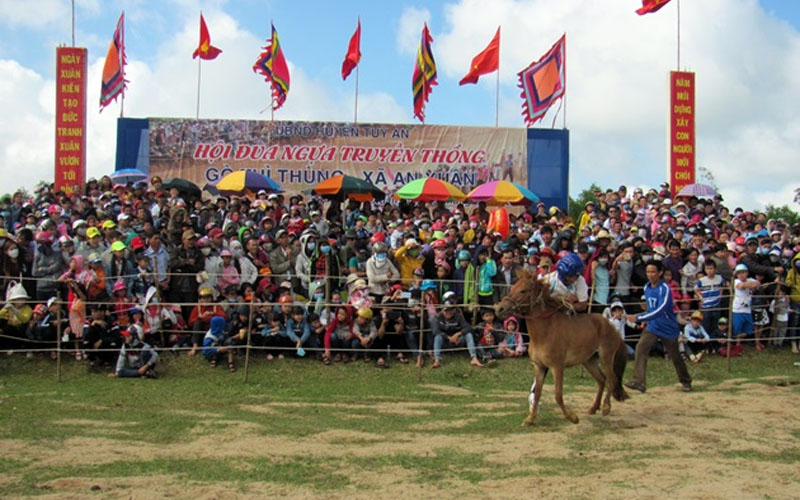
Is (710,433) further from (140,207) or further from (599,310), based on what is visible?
(140,207)

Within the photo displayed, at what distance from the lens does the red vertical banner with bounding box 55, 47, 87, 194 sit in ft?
79.5

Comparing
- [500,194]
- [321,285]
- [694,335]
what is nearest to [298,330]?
[321,285]

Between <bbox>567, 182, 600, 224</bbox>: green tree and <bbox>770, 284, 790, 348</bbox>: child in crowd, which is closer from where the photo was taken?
<bbox>770, 284, 790, 348</bbox>: child in crowd

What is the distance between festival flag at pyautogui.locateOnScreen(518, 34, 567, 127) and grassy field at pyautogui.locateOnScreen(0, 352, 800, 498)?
13062 mm

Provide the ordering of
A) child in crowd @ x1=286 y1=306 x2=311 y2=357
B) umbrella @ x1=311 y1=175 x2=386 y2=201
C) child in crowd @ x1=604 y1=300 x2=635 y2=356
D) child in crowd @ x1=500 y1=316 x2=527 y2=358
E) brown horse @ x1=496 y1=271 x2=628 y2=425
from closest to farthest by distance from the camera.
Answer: brown horse @ x1=496 y1=271 x2=628 y2=425
child in crowd @ x1=286 y1=306 x2=311 y2=357
child in crowd @ x1=604 y1=300 x2=635 y2=356
child in crowd @ x1=500 y1=316 x2=527 y2=358
umbrella @ x1=311 y1=175 x2=386 y2=201

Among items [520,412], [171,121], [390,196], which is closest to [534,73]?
[390,196]

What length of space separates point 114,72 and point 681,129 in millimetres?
18764

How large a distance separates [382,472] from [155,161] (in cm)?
1847

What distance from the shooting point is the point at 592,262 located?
46.2 ft

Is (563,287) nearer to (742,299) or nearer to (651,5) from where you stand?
(742,299)

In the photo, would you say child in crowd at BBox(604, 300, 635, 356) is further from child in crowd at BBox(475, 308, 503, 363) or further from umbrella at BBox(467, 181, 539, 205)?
umbrella at BBox(467, 181, 539, 205)

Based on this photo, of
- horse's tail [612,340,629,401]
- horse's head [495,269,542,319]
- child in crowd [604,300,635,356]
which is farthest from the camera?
child in crowd [604,300,635,356]

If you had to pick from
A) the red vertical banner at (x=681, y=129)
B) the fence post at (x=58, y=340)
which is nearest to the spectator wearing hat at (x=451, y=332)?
the fence post at (x=58, y=340)

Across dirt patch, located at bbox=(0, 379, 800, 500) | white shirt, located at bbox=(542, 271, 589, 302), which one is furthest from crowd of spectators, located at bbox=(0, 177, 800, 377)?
dirt patch, located at bbox=(0, 379, 800, 500)
